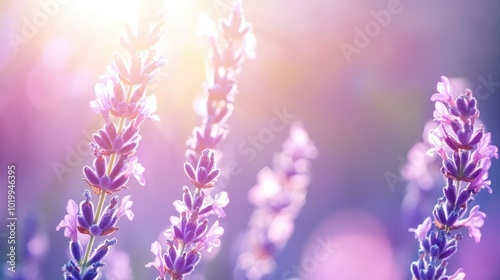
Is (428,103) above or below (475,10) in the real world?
below

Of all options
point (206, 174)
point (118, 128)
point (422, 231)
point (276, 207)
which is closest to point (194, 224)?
point (206, 174)

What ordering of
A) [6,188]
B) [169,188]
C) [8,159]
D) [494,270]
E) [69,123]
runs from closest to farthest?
[6,188] → [8,159] → [69,123] → [169,188] → [494,270]

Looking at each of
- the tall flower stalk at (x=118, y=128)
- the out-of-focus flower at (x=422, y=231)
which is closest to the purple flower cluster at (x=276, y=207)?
the out-of-focus flower at (x=422, y=231)

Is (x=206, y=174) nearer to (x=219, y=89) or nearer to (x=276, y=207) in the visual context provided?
(x=219, y=89)

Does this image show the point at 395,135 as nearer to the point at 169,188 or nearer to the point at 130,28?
the point at 169,188

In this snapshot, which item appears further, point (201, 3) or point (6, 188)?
point (201, 3)

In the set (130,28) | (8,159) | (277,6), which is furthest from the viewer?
(277,6)

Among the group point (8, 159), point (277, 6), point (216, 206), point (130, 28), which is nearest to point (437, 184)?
point (216, 206)
